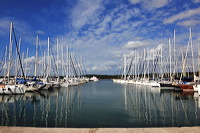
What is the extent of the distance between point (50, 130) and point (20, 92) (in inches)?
1198

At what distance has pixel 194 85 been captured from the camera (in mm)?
37719

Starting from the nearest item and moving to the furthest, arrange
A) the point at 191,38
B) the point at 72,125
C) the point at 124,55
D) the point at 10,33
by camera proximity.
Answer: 1. the point at 72,125
2. the point at 10,33
3. the point at 191,38
4. the point at 124,55

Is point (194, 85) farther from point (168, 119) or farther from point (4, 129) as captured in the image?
point (4, 129)

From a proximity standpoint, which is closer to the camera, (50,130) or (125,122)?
(50,130)

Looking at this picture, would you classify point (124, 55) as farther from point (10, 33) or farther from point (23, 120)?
point (23, 120)

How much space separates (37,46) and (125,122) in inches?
1843

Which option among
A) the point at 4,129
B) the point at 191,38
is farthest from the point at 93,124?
the point at 191,38

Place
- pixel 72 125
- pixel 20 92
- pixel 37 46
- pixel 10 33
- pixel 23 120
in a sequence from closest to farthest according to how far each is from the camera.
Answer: pixel 72 125, pixel 23 120, pixel 20 92, pixel 10 33, pixel 37 46

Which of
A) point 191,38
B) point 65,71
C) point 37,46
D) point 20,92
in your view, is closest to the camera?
point 20,92

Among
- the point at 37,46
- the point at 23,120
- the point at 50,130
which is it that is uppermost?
the point at 37,46

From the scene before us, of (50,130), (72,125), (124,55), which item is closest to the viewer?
(50,130)

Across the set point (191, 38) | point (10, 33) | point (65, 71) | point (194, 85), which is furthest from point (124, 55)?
point (10, 33)

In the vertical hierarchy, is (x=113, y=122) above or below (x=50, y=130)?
below

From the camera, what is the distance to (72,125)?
13172 millimetres
